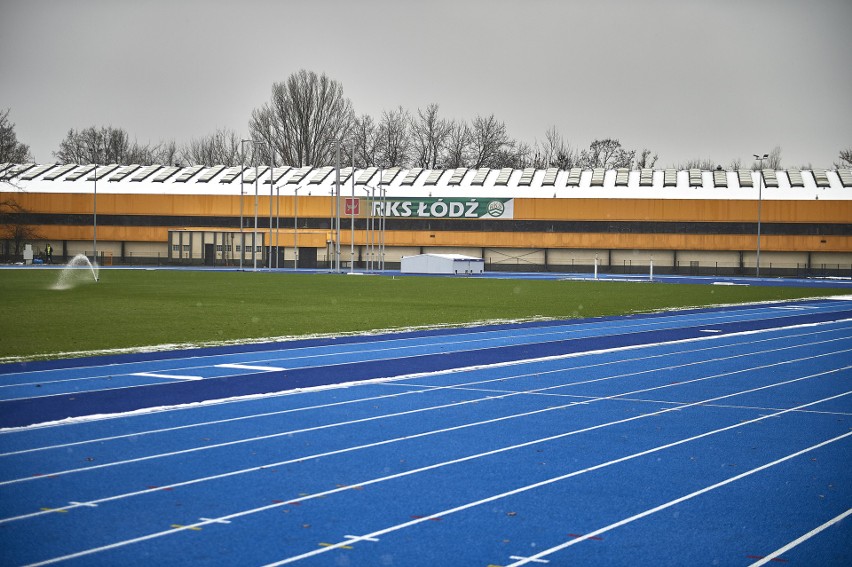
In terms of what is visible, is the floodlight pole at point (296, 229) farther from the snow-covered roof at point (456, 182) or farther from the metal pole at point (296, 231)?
the snow-covered roof at point (456, 182)

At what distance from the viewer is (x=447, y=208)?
3307 inches

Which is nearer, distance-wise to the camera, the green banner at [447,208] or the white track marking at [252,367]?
the white track marking at [252,367]

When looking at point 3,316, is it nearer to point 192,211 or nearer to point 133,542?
point 133,542

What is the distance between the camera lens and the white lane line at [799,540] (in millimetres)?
6016

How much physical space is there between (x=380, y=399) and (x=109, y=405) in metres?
3.10

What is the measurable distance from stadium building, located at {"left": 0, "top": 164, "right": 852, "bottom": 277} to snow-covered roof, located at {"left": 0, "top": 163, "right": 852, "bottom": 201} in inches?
6.8

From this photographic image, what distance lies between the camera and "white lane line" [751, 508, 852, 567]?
19.7ft

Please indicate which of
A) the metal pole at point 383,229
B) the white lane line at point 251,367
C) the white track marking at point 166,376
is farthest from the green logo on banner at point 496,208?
the white track marking at point 166,376

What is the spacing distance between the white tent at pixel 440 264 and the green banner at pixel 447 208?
24.9 ft

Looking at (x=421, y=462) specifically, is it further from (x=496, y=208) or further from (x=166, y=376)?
(x=496, y=208)

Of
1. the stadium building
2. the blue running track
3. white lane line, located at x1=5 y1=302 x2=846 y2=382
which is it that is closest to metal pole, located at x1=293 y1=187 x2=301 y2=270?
the stadium building

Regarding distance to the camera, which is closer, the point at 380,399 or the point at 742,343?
the point at 380,399

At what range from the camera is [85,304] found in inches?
1183

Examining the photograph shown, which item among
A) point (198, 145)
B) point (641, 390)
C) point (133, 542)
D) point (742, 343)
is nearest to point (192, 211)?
point (198, 145)
